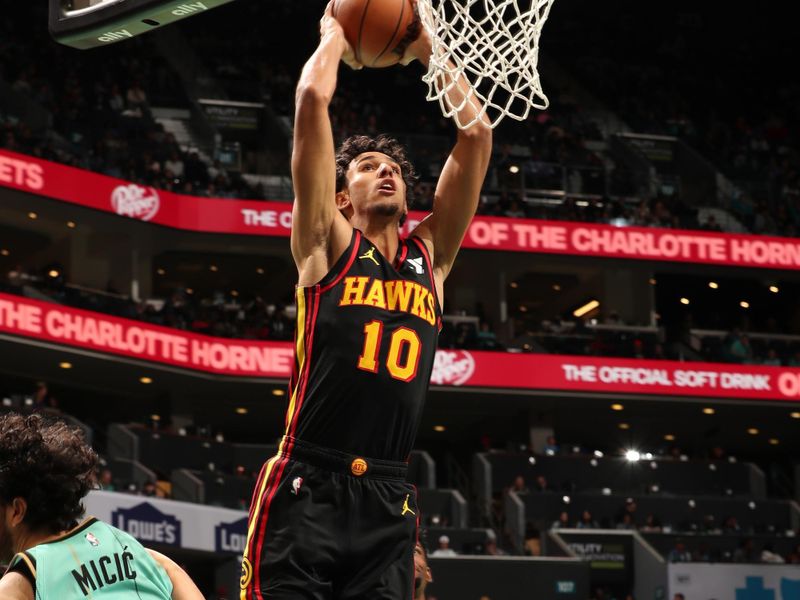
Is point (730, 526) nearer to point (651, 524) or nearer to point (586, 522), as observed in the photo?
point (651, 524)

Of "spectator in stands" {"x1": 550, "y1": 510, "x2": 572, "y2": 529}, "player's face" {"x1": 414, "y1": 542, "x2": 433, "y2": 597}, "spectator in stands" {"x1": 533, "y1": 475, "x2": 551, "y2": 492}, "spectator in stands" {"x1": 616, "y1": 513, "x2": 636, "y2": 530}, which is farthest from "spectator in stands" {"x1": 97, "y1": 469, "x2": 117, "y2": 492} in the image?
"player's face" {"x1": 414, "y1": 542, "x2": 433, "y2": 597}

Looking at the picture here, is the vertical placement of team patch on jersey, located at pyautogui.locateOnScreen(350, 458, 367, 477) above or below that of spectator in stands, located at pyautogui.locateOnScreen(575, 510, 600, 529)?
below

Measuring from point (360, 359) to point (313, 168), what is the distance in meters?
0.59

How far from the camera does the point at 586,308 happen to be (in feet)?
100

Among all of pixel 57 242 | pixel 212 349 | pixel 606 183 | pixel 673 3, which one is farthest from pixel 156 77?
pixel 673 3

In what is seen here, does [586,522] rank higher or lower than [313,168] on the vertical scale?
higher

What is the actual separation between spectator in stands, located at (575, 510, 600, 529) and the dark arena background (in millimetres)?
292

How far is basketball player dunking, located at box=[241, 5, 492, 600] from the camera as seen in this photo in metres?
3.74

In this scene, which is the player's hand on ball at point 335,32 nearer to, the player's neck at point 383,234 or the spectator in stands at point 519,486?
the player's neck at point 383,234

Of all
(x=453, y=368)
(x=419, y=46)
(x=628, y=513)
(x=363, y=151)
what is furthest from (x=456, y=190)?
(x=453, y=368)

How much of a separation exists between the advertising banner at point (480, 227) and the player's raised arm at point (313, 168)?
2063cm

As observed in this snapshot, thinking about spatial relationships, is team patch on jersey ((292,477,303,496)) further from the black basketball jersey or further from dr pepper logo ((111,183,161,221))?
dr pepper logo ((111,183,161,221))

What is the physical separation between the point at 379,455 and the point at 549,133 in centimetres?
2754

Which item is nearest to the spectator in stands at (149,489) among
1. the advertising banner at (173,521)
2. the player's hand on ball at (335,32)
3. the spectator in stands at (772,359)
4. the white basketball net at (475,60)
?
the advertising banner at (173,521)
